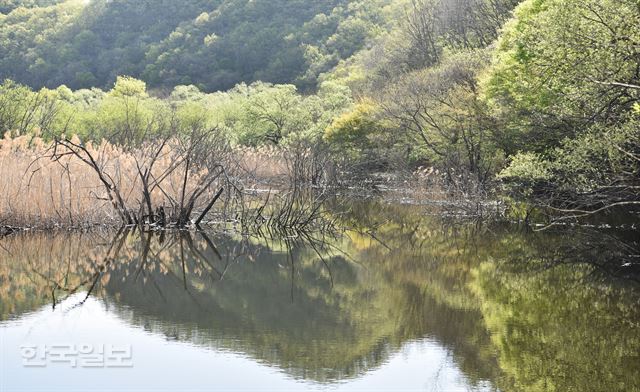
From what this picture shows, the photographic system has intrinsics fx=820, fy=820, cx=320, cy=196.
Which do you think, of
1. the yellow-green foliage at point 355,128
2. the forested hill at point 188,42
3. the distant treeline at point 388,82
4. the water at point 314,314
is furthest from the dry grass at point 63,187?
the forested hill at point 188,42

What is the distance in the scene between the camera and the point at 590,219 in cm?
1945

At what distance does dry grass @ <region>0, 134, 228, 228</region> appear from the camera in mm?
13547

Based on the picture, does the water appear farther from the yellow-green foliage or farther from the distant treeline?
the yellow-green foliage

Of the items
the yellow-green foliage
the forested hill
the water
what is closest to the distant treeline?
the yellow-green foliage

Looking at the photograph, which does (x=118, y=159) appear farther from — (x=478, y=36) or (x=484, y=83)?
(x=478, y=36)

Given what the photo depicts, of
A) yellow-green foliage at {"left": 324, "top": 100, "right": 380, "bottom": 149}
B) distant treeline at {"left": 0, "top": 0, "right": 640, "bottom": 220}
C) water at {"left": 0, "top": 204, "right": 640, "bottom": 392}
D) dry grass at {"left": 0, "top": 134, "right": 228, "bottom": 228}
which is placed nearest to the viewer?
water at {"left": 0, "top": 204, "right": 640, "bottom": 392}

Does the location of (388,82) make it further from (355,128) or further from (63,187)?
(63,187)

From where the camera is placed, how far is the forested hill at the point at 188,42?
252ft

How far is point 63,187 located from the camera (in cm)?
1411

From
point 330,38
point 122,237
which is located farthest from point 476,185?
point 330,38

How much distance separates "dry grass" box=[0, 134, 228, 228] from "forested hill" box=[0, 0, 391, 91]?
57673mm

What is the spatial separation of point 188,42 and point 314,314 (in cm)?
7683

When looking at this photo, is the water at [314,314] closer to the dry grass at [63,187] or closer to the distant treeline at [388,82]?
the dry grass at [63,187]

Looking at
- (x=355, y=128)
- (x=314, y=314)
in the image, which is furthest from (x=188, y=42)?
(x=314, y=314)
